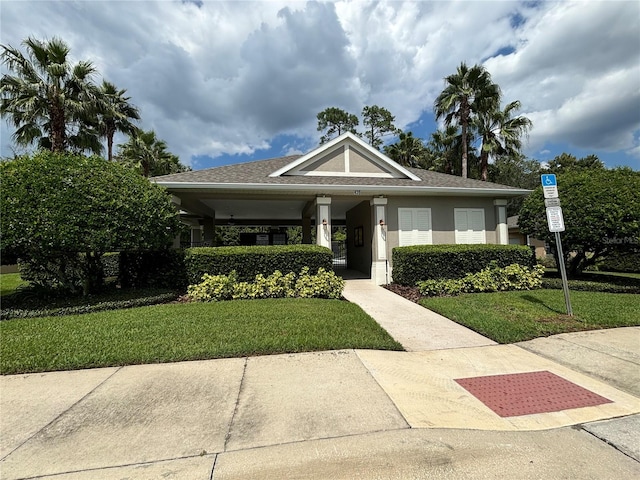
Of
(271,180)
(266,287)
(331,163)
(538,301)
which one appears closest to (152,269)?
(266,287)

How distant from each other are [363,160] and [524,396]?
1011 cm

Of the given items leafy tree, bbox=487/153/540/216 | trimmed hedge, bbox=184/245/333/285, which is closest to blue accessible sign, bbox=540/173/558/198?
trimmed hedge, bbox=184/245/333/285

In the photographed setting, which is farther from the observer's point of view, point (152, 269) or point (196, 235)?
point (196, 235)

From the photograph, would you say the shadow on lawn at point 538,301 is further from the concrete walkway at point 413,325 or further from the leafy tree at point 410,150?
the leafy tree at point 410,150

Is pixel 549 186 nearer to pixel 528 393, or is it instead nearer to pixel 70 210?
pixel 528 393

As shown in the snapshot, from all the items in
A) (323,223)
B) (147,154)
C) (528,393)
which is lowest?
(528,393)

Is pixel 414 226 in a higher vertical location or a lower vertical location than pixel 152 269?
higher

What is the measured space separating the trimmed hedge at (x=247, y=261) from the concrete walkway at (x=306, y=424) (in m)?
4.48

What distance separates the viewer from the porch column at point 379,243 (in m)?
11.3

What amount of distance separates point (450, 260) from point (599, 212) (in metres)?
4.12

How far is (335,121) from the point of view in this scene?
34188 millimetres

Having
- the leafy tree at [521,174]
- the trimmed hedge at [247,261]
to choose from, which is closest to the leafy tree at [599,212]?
the trimmed hedge at [247,261]

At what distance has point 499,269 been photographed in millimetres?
9531

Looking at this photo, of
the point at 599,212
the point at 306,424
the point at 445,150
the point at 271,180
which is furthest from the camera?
the point at 445,150
